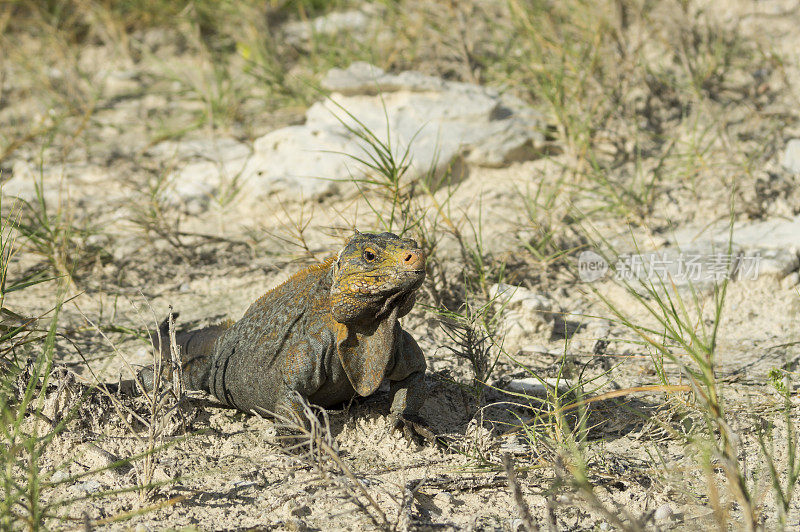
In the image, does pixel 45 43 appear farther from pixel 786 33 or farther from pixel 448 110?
pixel 786 33

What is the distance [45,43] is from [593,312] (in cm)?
564

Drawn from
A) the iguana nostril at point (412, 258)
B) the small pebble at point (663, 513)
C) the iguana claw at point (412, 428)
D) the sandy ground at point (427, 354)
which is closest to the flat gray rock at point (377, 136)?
the sandy ground at point (427, 354)

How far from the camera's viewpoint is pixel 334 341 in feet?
10.1

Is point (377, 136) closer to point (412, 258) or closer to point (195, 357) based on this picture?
point (195, 357)

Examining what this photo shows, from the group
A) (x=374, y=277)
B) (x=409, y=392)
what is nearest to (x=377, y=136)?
(x=409, y=392)

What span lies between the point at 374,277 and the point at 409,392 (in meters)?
0.66

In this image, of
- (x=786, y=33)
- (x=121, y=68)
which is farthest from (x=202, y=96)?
(x=786, y=33)

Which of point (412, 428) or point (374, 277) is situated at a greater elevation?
point (374, 277)

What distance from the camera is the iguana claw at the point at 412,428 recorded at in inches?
127

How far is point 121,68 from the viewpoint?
7.06 metres

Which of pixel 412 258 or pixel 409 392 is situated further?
pixel 409 392

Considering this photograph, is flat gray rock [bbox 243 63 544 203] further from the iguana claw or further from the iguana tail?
the iguana claw

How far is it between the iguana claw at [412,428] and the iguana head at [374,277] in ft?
1.67

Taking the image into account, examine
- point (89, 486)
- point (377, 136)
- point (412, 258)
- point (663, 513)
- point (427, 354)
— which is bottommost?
point (89, 486)
